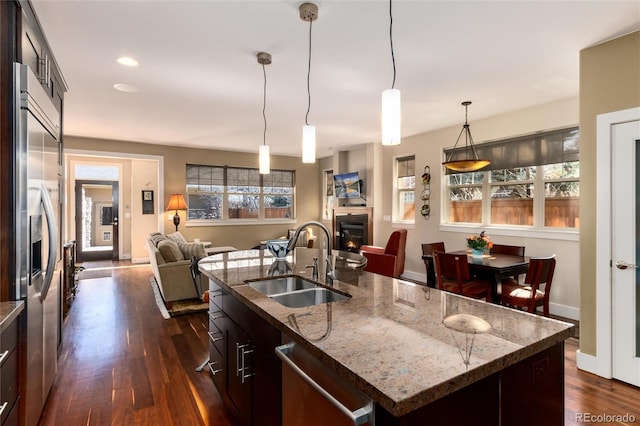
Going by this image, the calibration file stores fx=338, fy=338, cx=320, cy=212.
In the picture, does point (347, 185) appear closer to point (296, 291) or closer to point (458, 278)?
point (458, 278)

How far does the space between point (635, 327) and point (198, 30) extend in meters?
3.94

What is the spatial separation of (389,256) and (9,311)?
365 cm

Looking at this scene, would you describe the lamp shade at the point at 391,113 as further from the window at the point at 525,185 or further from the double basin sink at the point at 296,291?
the window at the point at 525,185

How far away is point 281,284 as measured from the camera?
2158mm

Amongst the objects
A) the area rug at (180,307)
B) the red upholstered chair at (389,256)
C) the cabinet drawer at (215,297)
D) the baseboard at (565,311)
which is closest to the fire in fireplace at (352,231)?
the red upholstered chair at (389,256)

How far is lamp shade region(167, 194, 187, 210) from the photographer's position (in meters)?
6.95

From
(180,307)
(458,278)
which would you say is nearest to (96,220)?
(180,307)

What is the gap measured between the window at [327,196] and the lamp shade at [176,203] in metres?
3.51

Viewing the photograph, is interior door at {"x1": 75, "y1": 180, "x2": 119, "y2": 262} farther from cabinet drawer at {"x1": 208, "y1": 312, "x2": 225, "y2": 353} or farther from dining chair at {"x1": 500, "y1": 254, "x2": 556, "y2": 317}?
dining chair at {"x1": 500, "y1": 254, "x2": 556, "y2": 317}

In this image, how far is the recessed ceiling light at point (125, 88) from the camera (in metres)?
3.69

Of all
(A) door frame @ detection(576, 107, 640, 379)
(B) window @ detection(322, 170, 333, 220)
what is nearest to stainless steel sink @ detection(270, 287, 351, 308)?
(A) door frame @ detection(576, 107, 640, 379)

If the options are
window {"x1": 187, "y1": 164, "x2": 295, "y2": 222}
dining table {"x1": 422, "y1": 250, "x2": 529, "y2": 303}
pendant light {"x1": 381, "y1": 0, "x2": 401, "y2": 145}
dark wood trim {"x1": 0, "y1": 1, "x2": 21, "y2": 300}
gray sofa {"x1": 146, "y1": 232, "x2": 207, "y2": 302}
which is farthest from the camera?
window {"x1": 187, "y1": 164, "x2": 295, "y2": 222}

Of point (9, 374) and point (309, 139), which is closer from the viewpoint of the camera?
point (9, 374)

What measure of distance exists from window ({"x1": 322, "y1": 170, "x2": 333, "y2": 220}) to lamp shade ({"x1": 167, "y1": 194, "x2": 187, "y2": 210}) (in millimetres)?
3510
